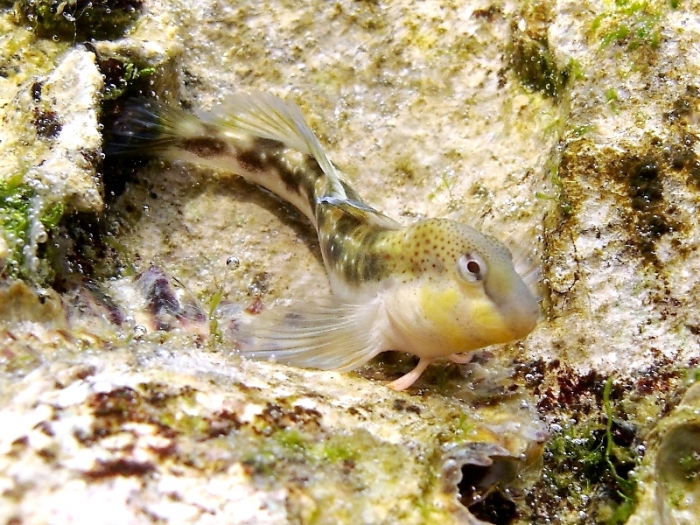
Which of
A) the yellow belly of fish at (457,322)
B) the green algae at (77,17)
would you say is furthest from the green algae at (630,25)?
the green algae at (77,17)

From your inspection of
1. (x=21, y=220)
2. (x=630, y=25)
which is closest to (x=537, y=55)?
(x=630, y=25)

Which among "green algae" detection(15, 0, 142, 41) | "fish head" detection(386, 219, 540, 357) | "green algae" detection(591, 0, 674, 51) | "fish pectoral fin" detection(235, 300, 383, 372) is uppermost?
"green algae" detection(15, 0, 142, 41)

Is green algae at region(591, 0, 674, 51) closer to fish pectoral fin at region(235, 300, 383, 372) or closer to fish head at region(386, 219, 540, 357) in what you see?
fish head at region(386, 219, 540, 357)

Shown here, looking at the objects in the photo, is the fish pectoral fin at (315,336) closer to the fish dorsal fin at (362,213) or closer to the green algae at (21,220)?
the fish dorsal fin at (362,213)

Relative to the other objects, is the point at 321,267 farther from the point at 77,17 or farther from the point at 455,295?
the point at 77,17

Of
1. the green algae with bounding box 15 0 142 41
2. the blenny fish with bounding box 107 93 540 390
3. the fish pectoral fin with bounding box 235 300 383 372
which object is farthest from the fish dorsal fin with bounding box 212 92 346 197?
the fish pectoral fin with bounding box 235 300 383 372

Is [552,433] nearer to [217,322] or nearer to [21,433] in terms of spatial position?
[217,322]
